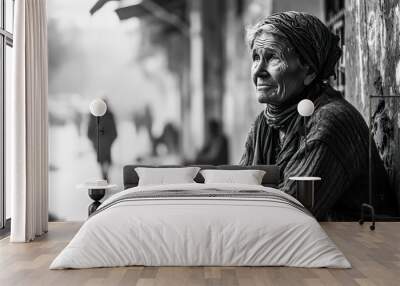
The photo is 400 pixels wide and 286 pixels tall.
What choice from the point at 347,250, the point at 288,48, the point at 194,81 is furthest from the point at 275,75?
the point at 347,250

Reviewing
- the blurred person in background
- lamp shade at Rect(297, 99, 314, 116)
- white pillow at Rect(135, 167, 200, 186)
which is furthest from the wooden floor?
the blurred person in background

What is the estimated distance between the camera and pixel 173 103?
7383 mm

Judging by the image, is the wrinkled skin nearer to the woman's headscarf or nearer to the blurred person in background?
the woman's headscarf

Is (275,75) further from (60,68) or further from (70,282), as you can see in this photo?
(70,282)

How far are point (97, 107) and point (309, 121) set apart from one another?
103 inches

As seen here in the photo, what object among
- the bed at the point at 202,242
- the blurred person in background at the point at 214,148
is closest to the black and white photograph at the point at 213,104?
the blurred person in background at the point at 214,148

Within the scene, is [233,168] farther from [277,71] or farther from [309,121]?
[277,71]

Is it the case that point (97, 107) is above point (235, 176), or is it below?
above

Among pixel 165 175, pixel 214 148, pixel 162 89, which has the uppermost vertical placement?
pixel 162 89

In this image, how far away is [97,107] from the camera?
686 centimetres

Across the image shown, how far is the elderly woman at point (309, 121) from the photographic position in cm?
700

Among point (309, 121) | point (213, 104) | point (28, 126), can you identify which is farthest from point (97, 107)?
point (309, 121)

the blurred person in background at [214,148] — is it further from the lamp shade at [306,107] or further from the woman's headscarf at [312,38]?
the woman's headscarf at [312,38]

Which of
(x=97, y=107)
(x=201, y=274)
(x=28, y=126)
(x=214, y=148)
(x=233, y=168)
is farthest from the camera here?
(x=214, y=148)
